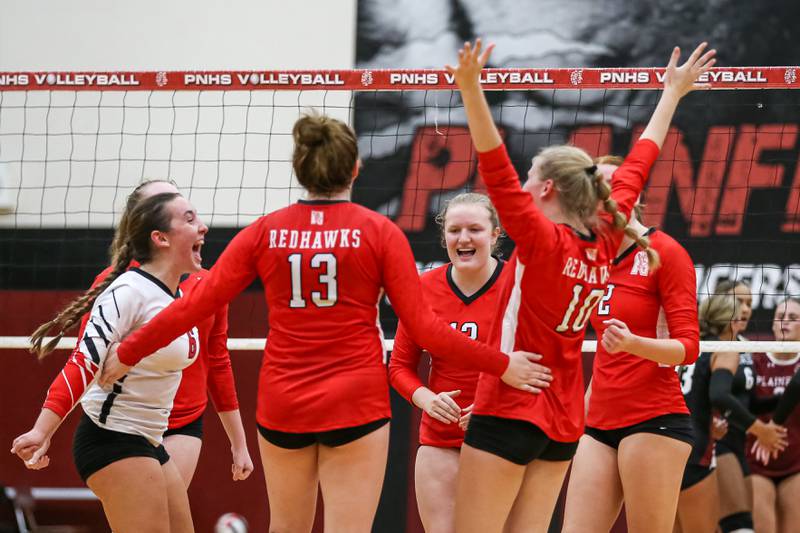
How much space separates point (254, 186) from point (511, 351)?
4809 mm

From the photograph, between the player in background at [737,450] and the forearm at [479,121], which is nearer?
the forearm at [479,121]

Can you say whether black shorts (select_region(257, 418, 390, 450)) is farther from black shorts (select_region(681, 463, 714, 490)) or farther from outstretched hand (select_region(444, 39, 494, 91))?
Answer: black shorts (select_region(681, 463, 714, 490))

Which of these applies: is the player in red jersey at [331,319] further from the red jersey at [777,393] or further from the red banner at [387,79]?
the red jersey at [777,393]

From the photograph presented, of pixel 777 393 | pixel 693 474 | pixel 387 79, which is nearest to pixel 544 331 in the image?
pixel 387 79

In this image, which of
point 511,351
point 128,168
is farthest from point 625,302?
point 128,168

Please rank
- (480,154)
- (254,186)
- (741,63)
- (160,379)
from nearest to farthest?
(480,154) < (160,379) < (741,63) < (254,186)

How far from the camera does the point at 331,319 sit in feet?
9.96

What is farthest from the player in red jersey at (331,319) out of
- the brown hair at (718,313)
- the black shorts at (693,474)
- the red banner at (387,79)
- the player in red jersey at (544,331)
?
the brown hair at (718,313)

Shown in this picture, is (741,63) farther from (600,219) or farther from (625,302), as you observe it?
(600,219)

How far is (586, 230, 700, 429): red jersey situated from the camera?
3.82m

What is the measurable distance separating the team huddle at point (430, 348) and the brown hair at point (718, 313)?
6.19ft

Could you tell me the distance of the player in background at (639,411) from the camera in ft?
12.4

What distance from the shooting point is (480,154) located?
9.59 ft

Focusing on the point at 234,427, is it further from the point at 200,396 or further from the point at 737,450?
the point at 737,450
